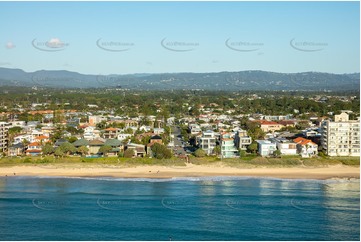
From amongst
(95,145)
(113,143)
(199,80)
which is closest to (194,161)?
(113,143)

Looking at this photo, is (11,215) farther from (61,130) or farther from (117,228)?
(61,130)

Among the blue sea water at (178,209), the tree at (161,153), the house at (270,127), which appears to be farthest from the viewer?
the house at (270,127)

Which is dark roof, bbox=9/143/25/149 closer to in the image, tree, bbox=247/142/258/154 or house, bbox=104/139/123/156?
house, bbox=104/139/123/156

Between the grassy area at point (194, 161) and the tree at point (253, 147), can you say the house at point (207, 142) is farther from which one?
the grassy area at point (194, 161)

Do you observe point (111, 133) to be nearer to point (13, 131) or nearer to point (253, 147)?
point (13, 131)

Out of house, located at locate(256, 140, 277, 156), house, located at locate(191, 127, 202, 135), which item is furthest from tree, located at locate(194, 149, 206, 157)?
house, located at locate(191, 127, 202, 135)

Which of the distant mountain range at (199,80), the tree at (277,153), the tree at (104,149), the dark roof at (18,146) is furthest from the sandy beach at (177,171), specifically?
the distant mountain range at (199,80)

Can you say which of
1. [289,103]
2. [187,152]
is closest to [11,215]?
[187,152]

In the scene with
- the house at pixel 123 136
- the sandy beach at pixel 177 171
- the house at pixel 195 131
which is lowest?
the sandy beach at pixel 177 171
